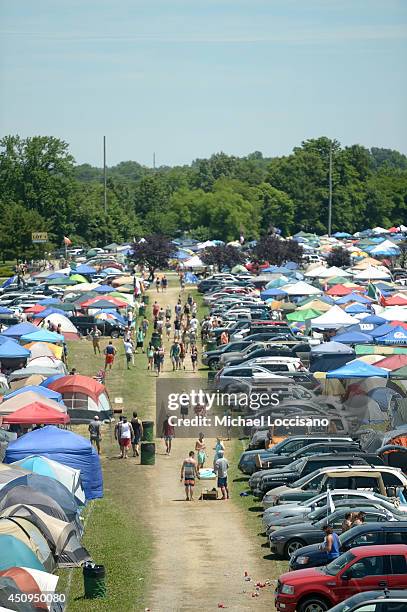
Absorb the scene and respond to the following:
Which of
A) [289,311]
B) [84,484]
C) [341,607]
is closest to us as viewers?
[341,607]

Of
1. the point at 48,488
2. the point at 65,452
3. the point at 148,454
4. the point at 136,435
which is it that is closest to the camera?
the point at 48,488

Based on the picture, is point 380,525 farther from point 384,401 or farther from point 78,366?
point 78,366

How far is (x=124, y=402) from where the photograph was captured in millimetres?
40781

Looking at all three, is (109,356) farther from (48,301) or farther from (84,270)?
(84,270)

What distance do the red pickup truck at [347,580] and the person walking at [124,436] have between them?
47.6 ft

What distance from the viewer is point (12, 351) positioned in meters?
42.8

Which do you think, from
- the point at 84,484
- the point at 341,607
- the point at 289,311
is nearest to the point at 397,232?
the point at 289,311

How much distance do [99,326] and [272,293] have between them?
1087cm

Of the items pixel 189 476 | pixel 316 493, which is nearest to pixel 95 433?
pixel 189 476

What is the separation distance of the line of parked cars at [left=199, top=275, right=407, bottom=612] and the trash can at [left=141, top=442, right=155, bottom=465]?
2.17 m

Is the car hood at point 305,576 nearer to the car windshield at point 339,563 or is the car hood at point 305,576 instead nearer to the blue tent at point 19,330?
the car windshield at point 339,563

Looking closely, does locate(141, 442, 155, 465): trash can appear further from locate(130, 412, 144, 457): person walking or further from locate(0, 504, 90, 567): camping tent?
locate(0, 504, 90, 567): camping tent

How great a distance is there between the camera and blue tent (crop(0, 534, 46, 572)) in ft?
65.7

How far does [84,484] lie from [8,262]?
3103 inches
